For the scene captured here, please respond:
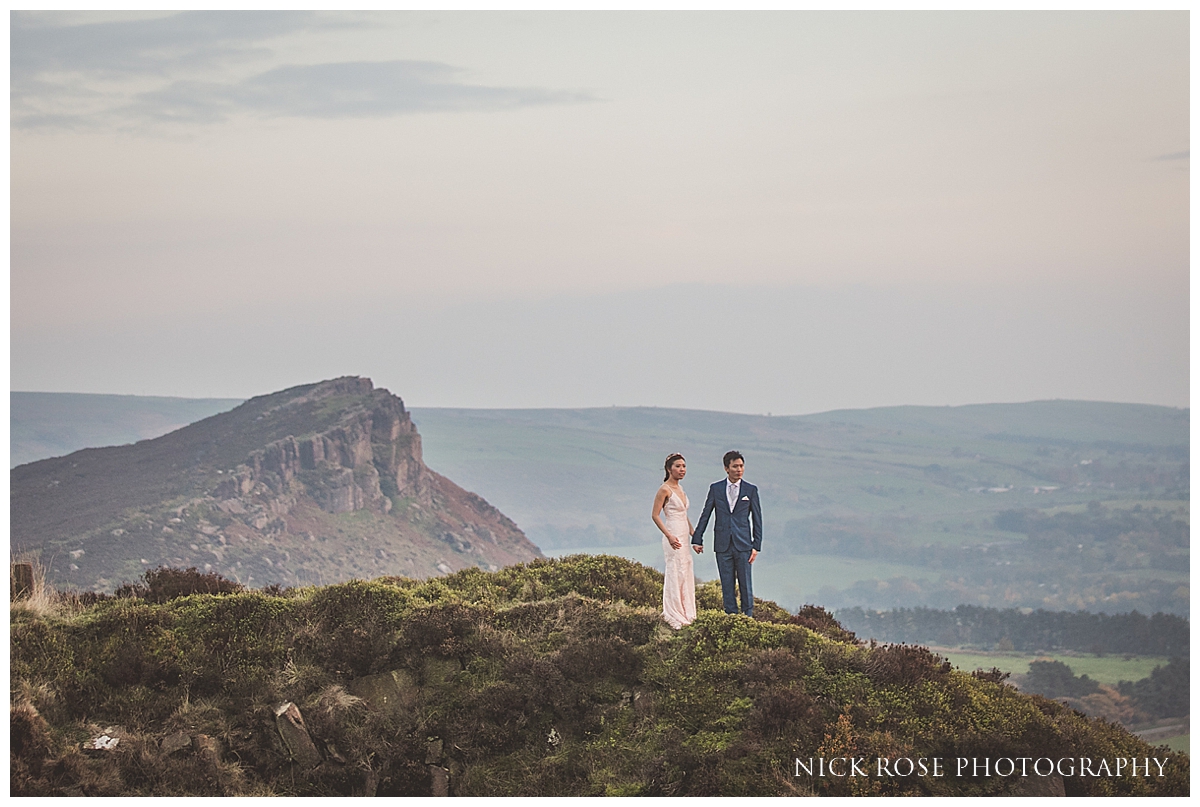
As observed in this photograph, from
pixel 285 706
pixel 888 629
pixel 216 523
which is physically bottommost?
pixel 888 629

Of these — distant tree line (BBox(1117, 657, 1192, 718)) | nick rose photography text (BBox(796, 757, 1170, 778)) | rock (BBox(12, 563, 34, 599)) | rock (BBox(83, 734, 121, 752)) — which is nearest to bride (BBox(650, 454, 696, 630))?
nick rose photography text (BBox(796, 757, 1170, 778))

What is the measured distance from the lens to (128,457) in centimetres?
12644

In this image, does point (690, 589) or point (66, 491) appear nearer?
point (690, 589)

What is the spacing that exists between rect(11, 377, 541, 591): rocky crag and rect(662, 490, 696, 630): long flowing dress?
81652 mm

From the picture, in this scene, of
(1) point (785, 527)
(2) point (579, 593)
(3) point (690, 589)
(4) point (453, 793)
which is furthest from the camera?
(1) point (785, 527)

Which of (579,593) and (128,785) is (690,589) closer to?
(579,593)

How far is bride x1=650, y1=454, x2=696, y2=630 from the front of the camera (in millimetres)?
12906

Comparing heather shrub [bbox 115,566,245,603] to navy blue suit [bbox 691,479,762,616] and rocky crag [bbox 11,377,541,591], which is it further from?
rocky crag [bbox 11,377,541,591]

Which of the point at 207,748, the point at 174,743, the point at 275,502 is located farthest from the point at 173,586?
the point at 275,502

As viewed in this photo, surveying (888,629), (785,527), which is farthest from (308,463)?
(785,527)

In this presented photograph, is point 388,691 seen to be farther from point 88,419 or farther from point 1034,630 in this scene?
point 88,419

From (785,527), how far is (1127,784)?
18151 centimetres

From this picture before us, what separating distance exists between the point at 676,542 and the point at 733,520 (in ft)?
2.36

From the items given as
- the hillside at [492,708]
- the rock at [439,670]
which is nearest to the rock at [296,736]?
the hillside at [492,708]
